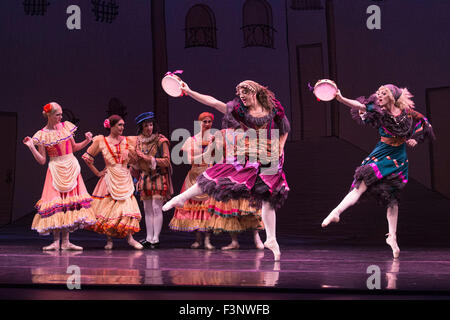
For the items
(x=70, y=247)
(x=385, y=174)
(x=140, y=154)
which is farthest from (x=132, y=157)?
(x=385, y=174)

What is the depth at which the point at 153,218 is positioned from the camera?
20.8ft

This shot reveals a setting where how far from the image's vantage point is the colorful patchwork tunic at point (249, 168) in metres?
4.64

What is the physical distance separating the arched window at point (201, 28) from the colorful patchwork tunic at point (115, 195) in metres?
1.97

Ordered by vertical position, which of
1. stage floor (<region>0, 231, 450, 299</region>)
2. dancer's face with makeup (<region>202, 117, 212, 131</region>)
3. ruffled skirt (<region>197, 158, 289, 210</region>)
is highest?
dancer's face with makeup (<region>202, 117, 212, 131</region>)

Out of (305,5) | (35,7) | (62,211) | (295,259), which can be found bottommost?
(295,259)

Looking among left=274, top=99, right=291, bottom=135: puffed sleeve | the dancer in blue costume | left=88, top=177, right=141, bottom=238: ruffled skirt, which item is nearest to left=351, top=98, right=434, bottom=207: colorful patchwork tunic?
the dancer in blue costume

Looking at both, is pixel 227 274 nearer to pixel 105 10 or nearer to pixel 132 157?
pixel 132 157

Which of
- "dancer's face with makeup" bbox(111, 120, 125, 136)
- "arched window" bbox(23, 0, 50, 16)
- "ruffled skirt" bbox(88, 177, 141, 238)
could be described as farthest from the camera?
"arched window" bbox(23, 0, 50, 16)

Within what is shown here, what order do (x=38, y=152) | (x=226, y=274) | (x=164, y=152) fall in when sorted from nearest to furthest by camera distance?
(x=226, y=274), (x=38, y=152), (x=164, y=152)

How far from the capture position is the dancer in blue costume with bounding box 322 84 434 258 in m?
5.12

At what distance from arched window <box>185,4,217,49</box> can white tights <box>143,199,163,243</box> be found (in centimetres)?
234

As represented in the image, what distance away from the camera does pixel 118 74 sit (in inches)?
309

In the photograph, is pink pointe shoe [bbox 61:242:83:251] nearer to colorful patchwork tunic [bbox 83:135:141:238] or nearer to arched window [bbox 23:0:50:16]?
colorful patchwork tunic [bbox 83:135:141:238]

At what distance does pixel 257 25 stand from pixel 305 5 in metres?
0.63
